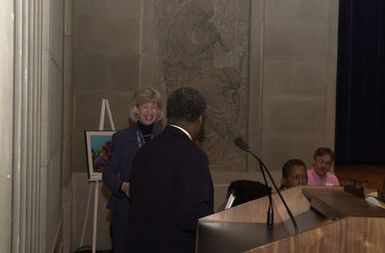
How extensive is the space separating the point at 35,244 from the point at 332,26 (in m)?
5.36

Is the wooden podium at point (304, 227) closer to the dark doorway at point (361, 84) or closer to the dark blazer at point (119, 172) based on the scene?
the dark blazer at point (119, 172)

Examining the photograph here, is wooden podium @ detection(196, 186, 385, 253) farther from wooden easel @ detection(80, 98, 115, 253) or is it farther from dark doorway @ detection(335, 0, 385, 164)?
dark doorway @ detection(335, 0, 385, 164)

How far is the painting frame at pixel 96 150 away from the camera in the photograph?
5953 millimetres

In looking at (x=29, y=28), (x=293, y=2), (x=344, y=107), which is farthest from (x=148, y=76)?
(x=344, y=107)

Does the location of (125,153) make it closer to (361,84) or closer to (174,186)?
(174,186)

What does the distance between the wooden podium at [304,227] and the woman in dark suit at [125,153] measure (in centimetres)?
157

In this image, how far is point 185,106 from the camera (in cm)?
298

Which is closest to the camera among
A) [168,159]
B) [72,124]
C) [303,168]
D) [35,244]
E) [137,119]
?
[35,244]

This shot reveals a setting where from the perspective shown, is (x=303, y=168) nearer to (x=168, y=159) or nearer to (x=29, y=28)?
(x=168, y=159)

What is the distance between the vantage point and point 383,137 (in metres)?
11.9

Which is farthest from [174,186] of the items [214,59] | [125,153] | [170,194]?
[214,59]

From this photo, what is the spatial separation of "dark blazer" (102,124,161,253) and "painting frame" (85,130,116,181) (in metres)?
1.44

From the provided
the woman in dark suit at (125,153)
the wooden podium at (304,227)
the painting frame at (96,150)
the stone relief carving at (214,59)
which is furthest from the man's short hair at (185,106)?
the stone relief carving at (214,59)

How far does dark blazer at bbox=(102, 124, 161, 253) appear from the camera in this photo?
4.36 m
